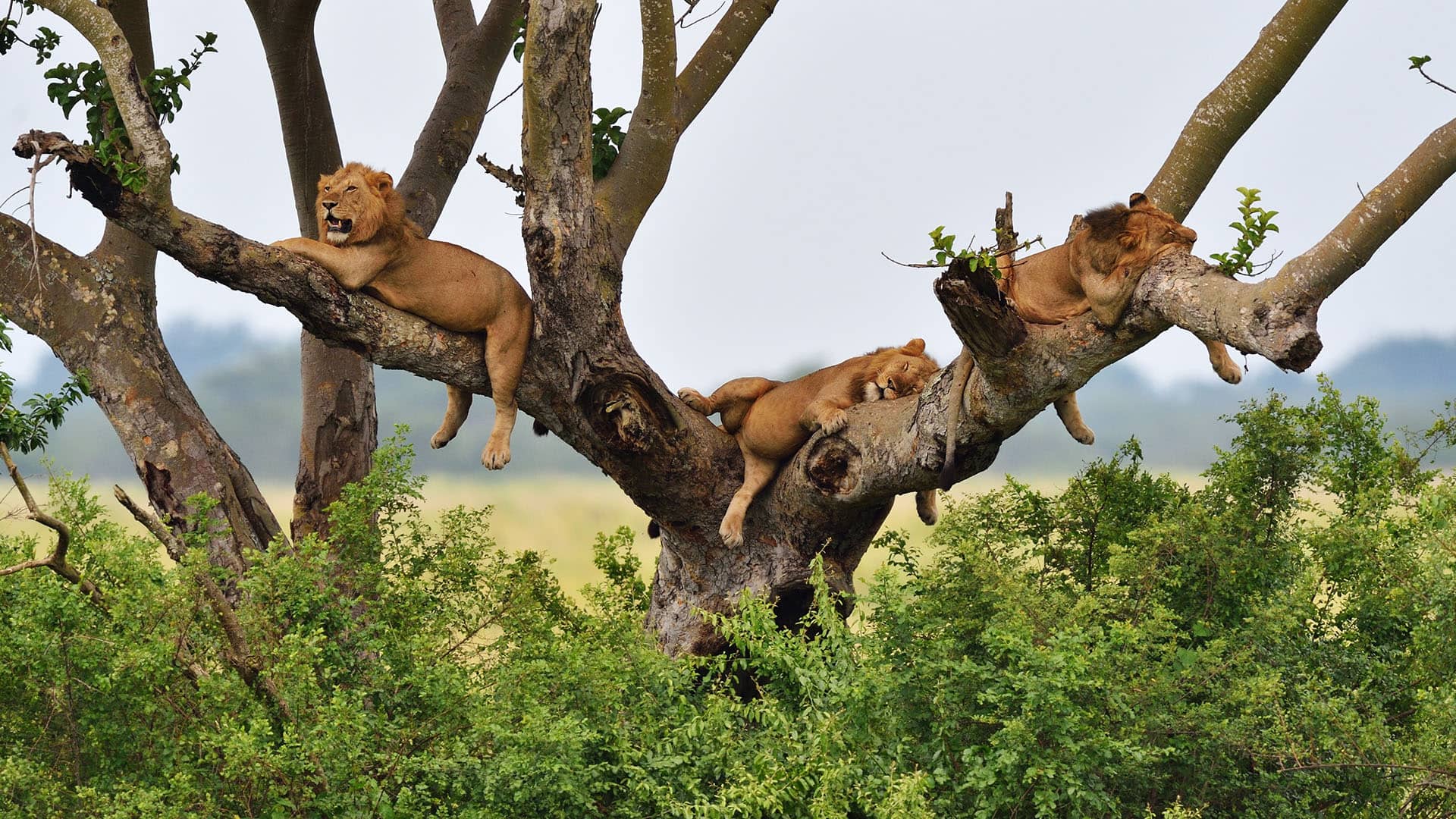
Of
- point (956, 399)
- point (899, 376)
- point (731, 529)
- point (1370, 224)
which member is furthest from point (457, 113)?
point (1370, 224)

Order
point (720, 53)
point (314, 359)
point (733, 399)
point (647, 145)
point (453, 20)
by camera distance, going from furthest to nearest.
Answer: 1. point (453, 20)
2. point (314, 359)
3. point (720, 53)
4. point (647, 145)
5. point (733, 399)

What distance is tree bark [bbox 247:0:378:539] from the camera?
11102mm

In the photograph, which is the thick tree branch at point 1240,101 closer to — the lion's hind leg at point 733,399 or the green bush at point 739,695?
the green bush at point 739,695

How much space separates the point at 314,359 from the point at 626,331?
3.94 meters

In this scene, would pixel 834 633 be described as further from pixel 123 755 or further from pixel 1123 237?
pixel 123 755

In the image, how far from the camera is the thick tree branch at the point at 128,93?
7.27 m

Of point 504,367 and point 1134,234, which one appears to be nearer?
point 1134,234

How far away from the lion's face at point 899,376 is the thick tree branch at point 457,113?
14.6 ft

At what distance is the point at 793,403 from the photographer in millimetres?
8648

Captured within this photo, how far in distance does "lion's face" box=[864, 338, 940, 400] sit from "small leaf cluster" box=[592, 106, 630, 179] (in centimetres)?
256

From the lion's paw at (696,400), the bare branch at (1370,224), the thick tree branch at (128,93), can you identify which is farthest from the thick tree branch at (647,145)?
the bare branch at (1370,224)

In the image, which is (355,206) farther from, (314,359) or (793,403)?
(314,359)

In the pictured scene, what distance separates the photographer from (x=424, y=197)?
1131 cm

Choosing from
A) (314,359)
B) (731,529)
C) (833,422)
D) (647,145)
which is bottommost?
(731,529)
